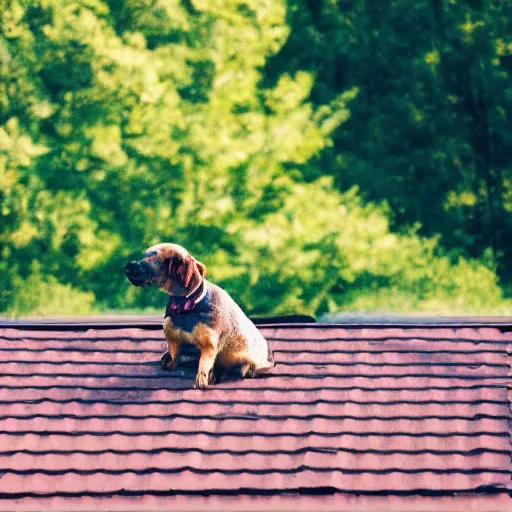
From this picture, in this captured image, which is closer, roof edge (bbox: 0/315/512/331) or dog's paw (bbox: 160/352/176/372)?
dog's paw (bbox: 160/352/176/372)

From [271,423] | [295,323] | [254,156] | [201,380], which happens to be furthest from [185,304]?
[254,156]

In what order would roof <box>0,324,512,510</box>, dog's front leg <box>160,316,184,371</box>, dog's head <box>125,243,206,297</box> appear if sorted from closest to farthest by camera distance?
roof <box>0,324,512,510</box>
dog's head <box>125,243,206,297</box>
dog's front leg <box>160,316,184,371</box>

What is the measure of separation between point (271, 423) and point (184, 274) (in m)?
1.12

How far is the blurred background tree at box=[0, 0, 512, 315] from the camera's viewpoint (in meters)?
21.7

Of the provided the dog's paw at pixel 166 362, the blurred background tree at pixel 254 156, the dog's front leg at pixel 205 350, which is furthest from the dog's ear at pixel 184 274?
the blurred background tree at pixel 254 156

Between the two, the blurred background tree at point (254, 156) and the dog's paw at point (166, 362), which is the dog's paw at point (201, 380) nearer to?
the dog's paw at point (166, 362)

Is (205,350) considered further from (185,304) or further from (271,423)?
(271,423)

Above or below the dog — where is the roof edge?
above

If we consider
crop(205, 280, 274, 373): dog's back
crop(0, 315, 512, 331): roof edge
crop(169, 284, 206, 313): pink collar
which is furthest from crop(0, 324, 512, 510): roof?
crop(169, 284, 206, 313): pink collar

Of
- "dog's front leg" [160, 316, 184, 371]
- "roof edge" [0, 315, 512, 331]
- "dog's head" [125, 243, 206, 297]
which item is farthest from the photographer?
"roof edge" [0, 315, 512, 331]

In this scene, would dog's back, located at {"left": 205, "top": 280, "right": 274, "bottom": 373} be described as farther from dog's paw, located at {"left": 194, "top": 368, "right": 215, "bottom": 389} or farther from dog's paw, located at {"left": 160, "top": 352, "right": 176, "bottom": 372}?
dog's paw, located at {"left": 160, "top": 352, "right": 176, "bottom": 372}

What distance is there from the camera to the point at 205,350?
7.34 metres

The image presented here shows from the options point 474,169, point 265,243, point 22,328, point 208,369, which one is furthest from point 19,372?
point 474,169

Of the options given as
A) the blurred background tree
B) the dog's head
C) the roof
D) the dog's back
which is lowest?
the roof
